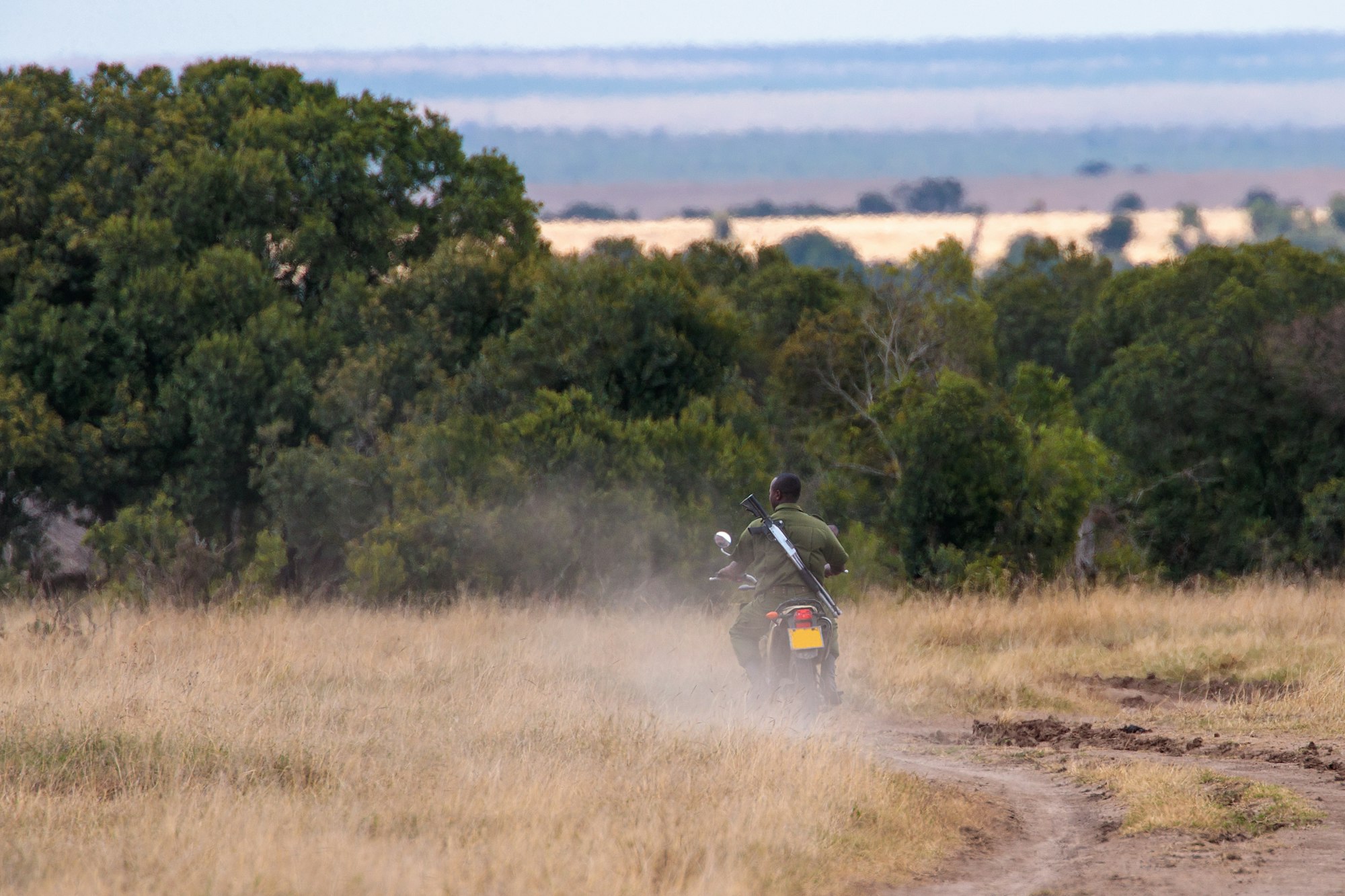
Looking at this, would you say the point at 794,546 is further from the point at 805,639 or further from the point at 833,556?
the point at 805,639

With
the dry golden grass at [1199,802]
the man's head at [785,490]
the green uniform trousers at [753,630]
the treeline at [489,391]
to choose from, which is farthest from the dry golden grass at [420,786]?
the treeline at [489,391]

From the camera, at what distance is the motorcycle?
1000 cm

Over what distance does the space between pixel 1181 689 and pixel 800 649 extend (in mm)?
5034

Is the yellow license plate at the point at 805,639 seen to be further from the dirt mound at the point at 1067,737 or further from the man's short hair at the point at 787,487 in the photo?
the dirt mound at the point at 1067,737

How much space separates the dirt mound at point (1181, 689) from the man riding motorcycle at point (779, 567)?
3.88 metres

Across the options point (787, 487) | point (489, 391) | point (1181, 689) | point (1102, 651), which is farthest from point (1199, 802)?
point (489, 391)

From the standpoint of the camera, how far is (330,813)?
693 centimetres

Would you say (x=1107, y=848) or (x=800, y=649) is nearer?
(x=1107, y=848)

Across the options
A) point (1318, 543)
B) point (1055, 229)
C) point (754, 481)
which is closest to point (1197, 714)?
point (754, 481)

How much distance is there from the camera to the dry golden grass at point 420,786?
6164 millimetres

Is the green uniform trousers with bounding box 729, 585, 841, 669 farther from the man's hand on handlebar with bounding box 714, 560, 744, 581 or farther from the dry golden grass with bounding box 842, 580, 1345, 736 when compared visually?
the dry golden grass with bounding box 842, 580, 1345, 736

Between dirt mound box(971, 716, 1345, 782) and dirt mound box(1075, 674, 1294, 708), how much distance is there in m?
1.61

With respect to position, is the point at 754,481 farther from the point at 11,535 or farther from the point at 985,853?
the point at 985,853

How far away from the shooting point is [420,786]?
7590mm
